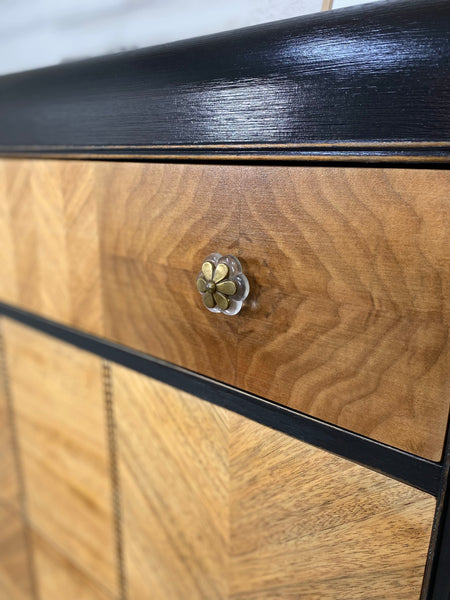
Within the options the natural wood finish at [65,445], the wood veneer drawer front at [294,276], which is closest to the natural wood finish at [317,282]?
the wood veneer drawer front at [294,276]

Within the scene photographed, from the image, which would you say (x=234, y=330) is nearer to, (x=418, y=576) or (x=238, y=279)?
(x=238, y=279)

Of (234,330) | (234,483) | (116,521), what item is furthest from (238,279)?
(116,521)

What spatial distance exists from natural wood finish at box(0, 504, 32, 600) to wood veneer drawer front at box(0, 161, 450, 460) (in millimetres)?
338

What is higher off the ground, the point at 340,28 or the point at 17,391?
the point at 340,28

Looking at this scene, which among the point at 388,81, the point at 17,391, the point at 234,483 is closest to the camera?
the point at 388,81

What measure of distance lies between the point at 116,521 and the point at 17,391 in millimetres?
175

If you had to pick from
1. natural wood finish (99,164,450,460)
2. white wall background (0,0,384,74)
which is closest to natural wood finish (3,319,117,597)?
natural wood finish (99,164,450,460)

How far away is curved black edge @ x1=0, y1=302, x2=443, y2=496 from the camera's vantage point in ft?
0.70

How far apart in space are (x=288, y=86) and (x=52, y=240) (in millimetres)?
239

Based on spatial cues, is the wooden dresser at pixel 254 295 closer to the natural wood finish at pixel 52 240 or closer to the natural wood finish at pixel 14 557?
the natural wood finish at pixel 52 240

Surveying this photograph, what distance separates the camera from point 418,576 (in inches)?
8.7

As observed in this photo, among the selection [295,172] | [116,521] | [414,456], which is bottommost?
[116,521]

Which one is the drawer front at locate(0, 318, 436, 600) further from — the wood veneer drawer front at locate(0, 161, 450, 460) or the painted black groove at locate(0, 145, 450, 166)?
the painted black groove at locate(0, 145, 450, 166)

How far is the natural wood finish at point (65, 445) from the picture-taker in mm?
386
